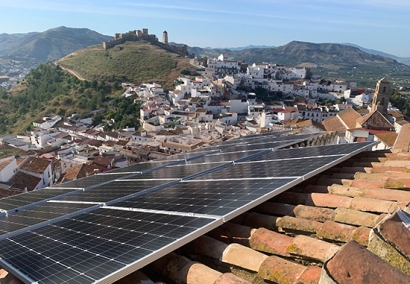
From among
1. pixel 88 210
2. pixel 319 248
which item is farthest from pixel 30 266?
pixel 319 248

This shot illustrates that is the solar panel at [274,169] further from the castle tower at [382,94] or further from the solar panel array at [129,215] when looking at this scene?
the castle tower at [382,94]

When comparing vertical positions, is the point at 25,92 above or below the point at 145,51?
below

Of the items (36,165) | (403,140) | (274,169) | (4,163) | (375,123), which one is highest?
(274,169)

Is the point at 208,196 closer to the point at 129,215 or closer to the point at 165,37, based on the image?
the point at 129,215

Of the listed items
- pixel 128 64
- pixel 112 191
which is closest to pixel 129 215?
pixel 112 191

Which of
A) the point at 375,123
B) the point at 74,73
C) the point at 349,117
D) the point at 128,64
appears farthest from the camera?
the point at 128,64

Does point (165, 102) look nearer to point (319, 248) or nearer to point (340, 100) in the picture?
point (340, 100)

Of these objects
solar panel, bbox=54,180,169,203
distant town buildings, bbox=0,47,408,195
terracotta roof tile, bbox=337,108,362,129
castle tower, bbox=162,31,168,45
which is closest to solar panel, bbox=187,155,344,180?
solar panel, bbox=54,180,169,203

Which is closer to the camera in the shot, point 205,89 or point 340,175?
point 340,175
